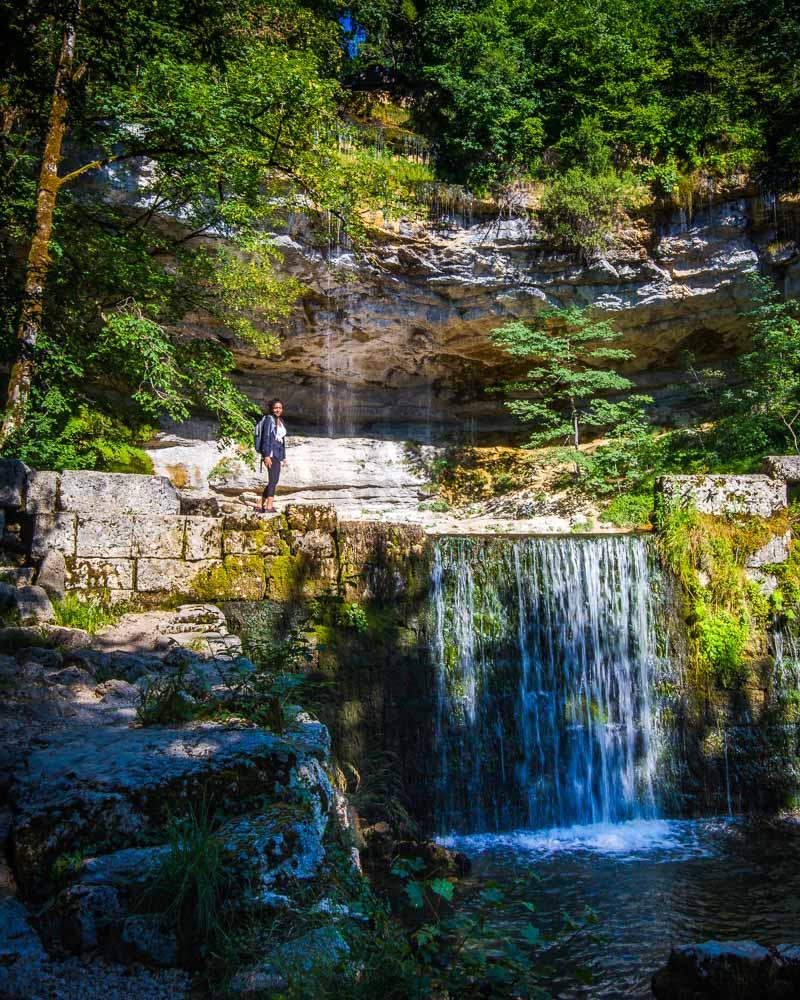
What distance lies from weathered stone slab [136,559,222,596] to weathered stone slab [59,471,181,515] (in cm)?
49

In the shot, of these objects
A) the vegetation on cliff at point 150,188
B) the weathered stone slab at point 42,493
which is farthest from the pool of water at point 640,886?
the vegetation on cliff at point 150,188

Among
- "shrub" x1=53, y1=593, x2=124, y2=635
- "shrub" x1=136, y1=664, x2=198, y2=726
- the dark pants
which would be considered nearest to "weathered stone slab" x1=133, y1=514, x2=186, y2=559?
"shrub" x1=53, y1=593, x2=124, y2=635

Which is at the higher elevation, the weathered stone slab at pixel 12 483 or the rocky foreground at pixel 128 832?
the weathered stone slab at pixel 12 483

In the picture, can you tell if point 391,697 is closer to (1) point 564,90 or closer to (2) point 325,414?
(2) point 325,414

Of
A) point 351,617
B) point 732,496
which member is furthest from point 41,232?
point 732,496

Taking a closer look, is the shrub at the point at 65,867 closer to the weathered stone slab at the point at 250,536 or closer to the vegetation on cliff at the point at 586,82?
the weathered stone slab at the point at 250,536

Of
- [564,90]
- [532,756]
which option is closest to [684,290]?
[564,90]

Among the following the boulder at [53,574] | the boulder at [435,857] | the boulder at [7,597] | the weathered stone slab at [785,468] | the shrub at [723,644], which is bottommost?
the boulder at [435,857]

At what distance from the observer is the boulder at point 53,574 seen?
5859 millimetres

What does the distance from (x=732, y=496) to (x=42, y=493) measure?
7.49 m

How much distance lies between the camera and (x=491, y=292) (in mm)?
13523

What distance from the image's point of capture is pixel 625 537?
820 centimetres

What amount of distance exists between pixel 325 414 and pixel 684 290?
760cm

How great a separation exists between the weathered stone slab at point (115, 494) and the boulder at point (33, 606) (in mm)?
918
